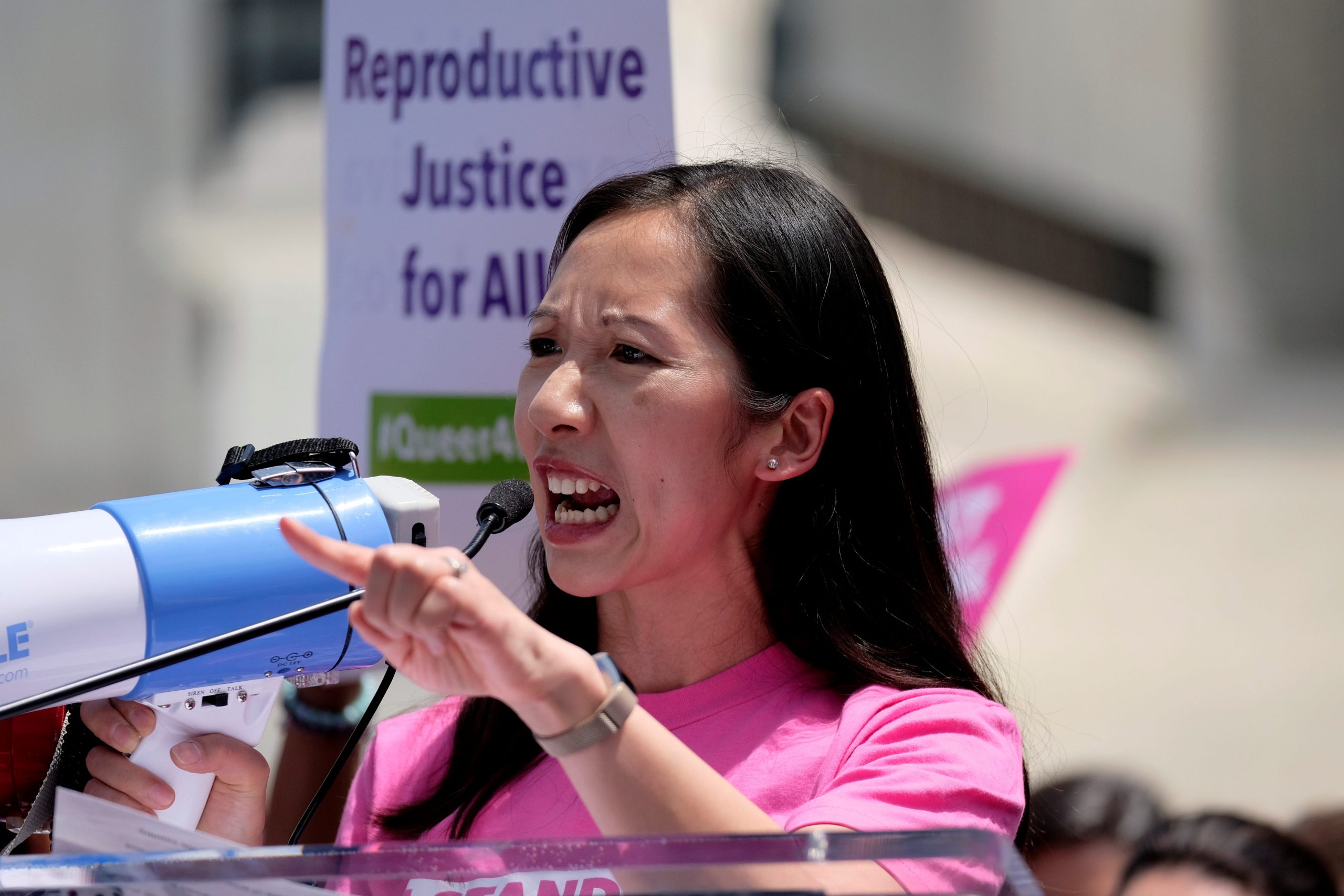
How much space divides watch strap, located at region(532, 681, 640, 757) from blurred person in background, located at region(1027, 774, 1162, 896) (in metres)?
1.59

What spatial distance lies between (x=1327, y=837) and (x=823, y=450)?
146 centimetres

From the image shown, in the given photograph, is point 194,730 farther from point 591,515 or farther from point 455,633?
point 455,633

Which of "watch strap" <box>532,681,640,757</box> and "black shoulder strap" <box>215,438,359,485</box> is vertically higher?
"black shoulder strap" <box>215,438,359,485</box>

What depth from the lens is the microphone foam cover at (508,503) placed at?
1.20 meters

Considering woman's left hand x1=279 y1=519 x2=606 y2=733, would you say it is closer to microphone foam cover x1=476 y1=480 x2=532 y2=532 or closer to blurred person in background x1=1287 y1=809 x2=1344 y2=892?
microphone foam cover x1=476 y1=480 x2=532 y2=532

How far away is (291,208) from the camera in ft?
16.6

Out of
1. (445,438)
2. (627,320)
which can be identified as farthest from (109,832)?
(445,438)

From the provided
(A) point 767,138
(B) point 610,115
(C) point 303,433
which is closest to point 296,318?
(C) point 303,433

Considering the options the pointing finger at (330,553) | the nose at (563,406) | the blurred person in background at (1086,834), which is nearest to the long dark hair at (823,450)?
the nose at (563,406)

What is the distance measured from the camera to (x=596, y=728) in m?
0.91

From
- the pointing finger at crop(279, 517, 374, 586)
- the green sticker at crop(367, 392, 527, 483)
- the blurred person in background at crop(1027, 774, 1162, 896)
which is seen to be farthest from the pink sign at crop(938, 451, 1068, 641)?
the pointing finger at crop(279, 517, 374, 586)

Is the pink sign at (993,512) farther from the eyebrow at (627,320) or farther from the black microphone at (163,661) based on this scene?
the black microphone at (163,661)

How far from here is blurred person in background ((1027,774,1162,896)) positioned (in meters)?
2.36

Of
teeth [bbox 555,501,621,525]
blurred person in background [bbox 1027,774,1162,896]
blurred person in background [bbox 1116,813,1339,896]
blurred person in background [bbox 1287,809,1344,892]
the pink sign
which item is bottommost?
blurred person in background [bbox 1027,774,1162,896]
